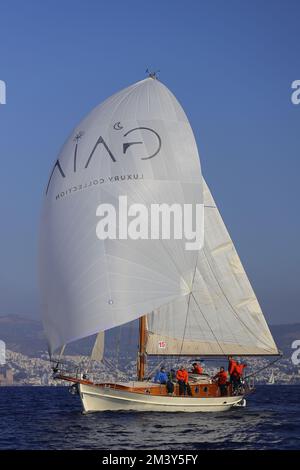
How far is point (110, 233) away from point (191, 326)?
10.7 metres

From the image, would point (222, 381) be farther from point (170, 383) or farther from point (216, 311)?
point (216, 311)

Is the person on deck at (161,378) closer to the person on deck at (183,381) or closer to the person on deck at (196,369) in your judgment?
the person on deck at (183,381)

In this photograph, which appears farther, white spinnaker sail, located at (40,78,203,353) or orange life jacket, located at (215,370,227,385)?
orange life jacket, located at (215,370,227,385)

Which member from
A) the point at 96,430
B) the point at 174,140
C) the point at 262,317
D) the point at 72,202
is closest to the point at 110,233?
the point at 72,202

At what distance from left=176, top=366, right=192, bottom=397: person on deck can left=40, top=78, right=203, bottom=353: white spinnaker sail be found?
5.37m

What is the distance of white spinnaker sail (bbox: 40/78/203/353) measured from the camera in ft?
128

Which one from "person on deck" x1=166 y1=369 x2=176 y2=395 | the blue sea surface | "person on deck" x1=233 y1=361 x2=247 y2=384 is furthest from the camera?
"person on deck" x1=233 y1=361 x2=247 y2=384

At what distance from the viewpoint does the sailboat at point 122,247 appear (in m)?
39.0

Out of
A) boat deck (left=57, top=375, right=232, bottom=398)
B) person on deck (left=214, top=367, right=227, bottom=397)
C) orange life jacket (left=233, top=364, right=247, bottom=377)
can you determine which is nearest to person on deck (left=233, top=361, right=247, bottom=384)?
orange life jacket (left=233, top=364, right=247, bottom=377)

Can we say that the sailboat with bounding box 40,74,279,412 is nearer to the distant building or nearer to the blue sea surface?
the blue sea surface

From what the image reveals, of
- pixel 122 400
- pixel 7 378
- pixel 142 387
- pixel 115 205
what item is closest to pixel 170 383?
pixel 142 387

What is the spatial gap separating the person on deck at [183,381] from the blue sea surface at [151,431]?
1209 mm

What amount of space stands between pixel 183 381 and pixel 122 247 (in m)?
8.23

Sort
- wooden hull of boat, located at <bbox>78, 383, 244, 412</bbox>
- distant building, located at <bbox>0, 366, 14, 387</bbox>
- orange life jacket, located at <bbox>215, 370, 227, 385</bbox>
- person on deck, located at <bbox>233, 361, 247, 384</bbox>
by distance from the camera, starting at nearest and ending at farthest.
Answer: wooden hull of boat, located at <bbox>78, 383, 244, 412</bbox>, orange life jacket, located at <bbox>215, 370, 227, 385</bbox>, person on deck, located at <bbox>233, 361, 247, 384</bbox>, distant building, located at <bbox>0, 366, 14, 387</bbox>
